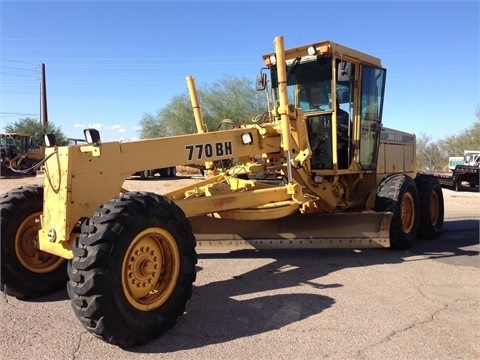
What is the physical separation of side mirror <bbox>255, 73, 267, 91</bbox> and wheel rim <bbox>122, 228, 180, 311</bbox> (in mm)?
4176

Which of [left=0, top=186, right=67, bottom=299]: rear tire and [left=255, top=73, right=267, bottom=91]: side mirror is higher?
[left=255, top=73, right=267, bottom=91]: side mirror

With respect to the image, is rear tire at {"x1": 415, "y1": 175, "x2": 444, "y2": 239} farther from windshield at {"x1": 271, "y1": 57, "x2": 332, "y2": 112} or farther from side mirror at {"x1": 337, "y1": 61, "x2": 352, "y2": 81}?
side mirror at {"x1": 337, "y1": 61, "x2": 352, "y2": 81}

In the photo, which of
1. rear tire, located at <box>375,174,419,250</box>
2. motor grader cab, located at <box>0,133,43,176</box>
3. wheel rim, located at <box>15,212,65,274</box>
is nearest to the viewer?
wheel rim, located at <box>15,212,65,274</box>

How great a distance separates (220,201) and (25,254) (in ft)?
7.03

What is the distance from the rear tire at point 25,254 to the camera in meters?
4.63

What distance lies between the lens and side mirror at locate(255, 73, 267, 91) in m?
7.54

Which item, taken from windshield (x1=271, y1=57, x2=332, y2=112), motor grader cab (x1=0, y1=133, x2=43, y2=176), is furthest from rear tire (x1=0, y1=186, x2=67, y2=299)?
motor grader cab (x1=0, y1=133, x2=43, y2=176)

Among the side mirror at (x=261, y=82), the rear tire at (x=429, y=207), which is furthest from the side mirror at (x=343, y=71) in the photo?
the rear tire at (x=429, y=207)

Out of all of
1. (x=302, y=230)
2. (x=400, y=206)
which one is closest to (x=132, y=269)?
(x=302, y=230)

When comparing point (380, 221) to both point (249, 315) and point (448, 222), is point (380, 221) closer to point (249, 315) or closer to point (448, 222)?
point (249, 315)

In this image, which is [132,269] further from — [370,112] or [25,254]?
[370,112]

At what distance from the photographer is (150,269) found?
398 centimetres

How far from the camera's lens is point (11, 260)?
464 centimetres

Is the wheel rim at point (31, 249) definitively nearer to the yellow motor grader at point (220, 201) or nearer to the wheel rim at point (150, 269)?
the yellow motor grader at point (220, 201)
